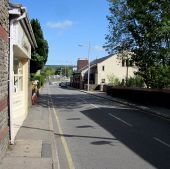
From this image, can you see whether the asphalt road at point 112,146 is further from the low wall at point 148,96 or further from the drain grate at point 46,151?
the low wall at point 148,96

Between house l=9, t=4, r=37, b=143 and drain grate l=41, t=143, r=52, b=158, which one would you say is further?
house l=9, t=4, r=37, b=143

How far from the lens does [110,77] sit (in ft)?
279

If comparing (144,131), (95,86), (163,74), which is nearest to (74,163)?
(144,131)

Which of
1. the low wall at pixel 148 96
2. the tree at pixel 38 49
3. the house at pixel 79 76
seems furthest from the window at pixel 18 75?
the house at pixel 79 76

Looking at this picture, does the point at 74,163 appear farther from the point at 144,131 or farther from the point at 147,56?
the point at 147,56

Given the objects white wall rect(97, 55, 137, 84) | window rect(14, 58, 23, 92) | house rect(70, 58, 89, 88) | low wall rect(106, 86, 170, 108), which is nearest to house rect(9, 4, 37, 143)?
window rect(14, 58, 23, 92)

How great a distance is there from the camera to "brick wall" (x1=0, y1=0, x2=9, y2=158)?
31.1 feet

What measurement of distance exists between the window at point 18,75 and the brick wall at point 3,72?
894cm

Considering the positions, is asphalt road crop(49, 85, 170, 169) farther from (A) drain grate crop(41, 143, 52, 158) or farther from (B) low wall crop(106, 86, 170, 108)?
(B) low wall crop(106, 86, 170, 108)

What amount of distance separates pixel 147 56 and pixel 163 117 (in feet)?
45.4

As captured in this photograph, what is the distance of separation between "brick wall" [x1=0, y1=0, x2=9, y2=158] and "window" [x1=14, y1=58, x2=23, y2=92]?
8936 millimetres

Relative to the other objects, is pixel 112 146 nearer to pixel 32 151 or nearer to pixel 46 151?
pixel 46 151

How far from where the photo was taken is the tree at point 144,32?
3062cm

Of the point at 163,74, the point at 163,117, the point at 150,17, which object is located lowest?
the point at 163,117
